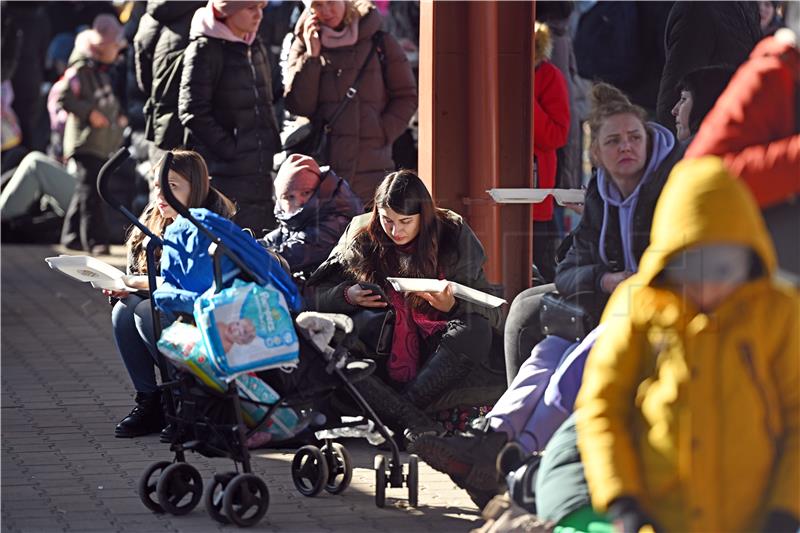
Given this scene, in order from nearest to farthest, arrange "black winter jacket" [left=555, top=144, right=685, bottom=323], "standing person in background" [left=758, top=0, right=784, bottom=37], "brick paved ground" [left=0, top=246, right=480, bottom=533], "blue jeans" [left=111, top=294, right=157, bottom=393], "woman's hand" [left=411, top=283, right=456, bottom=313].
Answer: "black winter jacket" [left=555, top=144, right=685, bottom=323]
"brick paved ground" [left=0, top=246, right=480, bottom=533]
"woman's hand" [left=411, top=283, right=456, bottom=313]
"blue jeans" [left=111, top=294, right=157, bottom=393]
"standing person in background" [left=758, top=0, right=784, bottom=37]

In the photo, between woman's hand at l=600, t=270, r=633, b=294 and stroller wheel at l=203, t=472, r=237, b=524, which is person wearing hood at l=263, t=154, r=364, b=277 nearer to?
stroller wheel at l=203, t=472, r=237, b=524

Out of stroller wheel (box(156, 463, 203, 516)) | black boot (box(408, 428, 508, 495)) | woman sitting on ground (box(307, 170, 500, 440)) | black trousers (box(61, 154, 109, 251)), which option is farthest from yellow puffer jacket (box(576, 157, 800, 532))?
black trousers (box(61, 154, 109, 251))

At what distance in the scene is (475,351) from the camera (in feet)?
21.2

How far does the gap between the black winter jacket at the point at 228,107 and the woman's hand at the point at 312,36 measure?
0.27m

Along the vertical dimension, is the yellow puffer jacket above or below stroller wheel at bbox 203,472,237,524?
above

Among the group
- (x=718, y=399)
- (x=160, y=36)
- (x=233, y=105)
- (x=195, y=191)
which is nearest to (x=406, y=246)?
(x=195, y=191)

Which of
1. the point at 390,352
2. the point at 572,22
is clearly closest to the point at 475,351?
the point at 390,352

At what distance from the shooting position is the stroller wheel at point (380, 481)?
5.93 metres

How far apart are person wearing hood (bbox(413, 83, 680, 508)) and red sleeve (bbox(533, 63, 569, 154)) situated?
3.37 meters

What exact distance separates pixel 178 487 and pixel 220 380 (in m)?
0.56

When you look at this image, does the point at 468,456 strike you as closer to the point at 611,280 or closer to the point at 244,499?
the point at 244,499

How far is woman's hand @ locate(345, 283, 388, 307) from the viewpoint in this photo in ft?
21.4

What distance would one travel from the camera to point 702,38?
7.14m

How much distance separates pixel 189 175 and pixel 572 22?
5.91m
